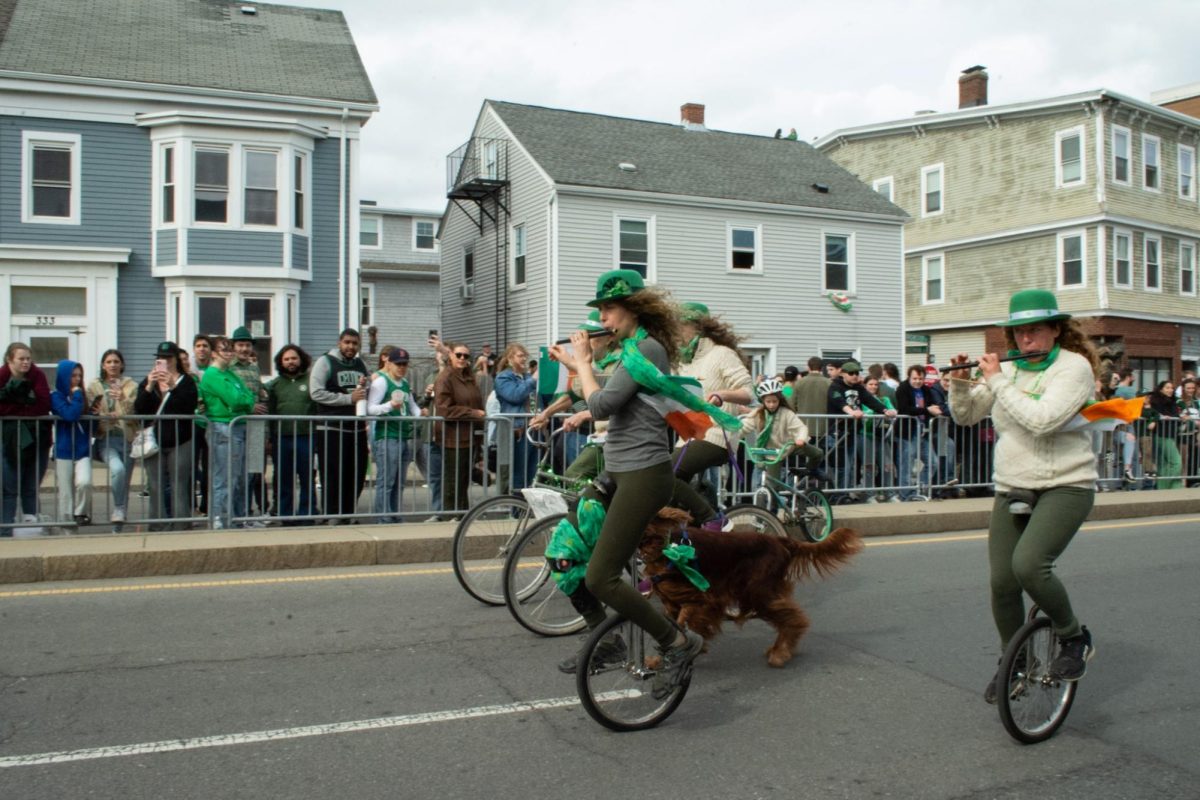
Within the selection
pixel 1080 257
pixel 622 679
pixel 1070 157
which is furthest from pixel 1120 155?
pixel 622 679

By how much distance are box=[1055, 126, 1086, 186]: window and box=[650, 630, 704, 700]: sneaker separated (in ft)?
102

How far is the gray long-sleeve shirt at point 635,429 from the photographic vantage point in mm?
4785

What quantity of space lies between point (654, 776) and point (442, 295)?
31500 mm

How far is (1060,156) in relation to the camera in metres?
32.2

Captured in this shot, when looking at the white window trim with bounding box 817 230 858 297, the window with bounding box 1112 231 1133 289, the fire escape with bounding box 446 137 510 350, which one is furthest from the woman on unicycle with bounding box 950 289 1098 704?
the window with bounding box 1112 231 1133 289

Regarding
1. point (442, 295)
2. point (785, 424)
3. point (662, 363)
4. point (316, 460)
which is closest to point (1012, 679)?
point (662, 363)

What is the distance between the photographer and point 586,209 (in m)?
26.1

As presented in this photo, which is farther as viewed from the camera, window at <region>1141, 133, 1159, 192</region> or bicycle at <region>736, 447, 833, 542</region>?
window at <region>1141, 133, 1159, 192</region>

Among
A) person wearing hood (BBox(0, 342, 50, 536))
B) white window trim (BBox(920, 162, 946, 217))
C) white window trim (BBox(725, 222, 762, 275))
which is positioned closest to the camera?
person wearing hood (BBox(0, 342, 50, 536))

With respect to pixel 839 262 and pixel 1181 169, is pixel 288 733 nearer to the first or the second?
pixel 839 262

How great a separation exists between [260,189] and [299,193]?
79cm

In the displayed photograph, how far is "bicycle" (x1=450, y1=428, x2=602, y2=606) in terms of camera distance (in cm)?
710

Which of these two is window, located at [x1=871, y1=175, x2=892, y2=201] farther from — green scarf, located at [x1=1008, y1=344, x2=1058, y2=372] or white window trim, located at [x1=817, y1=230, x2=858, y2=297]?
green scarf, located at [x1=1008, y1=344, x2=1058, y2=372]

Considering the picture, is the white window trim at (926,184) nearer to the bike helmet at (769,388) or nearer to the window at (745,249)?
the window at (745,249)
